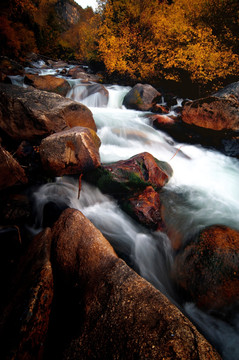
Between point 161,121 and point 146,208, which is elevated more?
point 161,121

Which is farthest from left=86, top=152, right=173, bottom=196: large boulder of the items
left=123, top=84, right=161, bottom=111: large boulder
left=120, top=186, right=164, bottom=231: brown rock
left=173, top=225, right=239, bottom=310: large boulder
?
left=123, top=84, right=161, bottom=111: large boulder

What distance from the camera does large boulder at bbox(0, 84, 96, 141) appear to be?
14.4 feet

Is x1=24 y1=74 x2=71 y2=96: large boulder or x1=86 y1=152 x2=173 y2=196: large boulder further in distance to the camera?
x1=24 y1=74 x2=71 y2=96: large boulder

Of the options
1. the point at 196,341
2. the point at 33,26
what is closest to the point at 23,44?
the point at 33,26

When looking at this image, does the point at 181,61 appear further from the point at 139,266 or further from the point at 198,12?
the point at 139,266

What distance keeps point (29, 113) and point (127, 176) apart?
321 cm

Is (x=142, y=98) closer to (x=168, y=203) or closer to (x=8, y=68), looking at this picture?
(x=168, y=203)

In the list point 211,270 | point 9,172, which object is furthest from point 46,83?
point 211,270

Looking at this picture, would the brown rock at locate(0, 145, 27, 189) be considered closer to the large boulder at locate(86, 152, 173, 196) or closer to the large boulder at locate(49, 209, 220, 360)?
the large boulder at locate(86, 152, 173, 196)

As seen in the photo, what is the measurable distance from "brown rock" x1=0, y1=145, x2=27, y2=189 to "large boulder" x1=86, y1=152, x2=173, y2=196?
1.57 meters

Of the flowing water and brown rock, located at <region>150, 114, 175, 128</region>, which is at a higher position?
brown rock, located at <region>150, 114, 175, 128</region>

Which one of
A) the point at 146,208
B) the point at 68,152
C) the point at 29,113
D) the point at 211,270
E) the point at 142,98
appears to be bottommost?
the point at 146,208

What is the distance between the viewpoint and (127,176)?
398cm

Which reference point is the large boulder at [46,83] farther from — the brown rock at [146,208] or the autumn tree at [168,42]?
the brown rock at [146,208]
